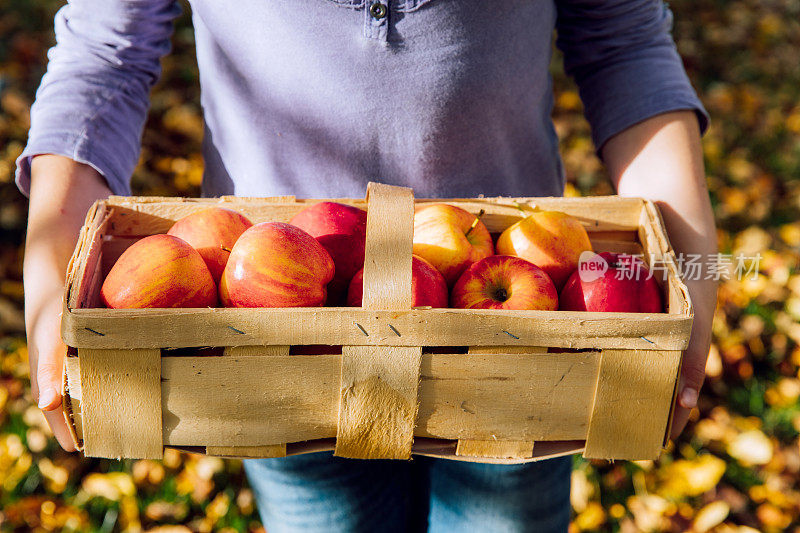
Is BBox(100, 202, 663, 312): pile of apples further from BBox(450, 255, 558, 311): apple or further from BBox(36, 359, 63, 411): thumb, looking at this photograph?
BBox(36, 359, 63, 411): thumb

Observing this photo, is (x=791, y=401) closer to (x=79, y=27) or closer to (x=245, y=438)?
(x=245, y=438)

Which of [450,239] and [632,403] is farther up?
[450,239]

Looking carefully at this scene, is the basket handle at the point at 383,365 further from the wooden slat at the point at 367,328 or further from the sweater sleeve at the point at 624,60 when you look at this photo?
the sweater sleeve at the point at 624,60

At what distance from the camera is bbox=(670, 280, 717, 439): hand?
1.11 meters

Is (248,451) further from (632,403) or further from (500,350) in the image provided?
(632,403)

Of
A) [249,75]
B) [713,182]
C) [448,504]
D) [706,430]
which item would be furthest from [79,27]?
[713,182]

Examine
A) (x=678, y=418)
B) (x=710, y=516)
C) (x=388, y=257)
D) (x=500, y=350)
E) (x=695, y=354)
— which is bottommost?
(x=710, y=516)

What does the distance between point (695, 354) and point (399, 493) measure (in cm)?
79

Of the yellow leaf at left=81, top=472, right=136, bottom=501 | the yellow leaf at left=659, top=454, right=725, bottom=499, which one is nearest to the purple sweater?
the yellow leaf at left=81, top=472, right=136, bottom=501

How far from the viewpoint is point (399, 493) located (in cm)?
158

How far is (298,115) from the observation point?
1.32m

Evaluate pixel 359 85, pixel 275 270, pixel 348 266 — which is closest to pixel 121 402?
pixel 275 270

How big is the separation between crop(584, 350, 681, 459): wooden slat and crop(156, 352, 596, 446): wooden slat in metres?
0.02

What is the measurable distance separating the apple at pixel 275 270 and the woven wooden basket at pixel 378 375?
85 millimetres
